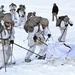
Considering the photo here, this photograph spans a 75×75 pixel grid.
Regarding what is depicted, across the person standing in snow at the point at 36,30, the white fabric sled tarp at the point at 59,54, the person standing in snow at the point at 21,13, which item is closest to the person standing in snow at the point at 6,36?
the person standing in snow at the point at 36,30

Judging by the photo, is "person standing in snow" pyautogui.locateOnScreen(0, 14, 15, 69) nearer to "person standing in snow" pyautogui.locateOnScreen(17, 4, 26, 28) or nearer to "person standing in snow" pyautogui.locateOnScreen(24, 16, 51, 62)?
"person standing in snow" pyautogui.locateOnScreen(24, 16, 51, 62)

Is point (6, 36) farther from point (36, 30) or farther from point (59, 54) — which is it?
point (59, 54)

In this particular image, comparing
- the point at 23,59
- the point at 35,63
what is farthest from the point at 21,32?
the point at 35,63

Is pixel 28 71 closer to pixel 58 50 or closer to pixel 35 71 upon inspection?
pixel 35 71

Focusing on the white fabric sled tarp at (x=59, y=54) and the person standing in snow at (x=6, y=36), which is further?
the person standing in snow at (x=6, y=36)

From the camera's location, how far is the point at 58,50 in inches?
440

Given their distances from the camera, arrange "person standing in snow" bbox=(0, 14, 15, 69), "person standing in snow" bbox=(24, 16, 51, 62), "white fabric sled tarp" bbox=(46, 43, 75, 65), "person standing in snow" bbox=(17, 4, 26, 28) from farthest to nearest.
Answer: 1. "person standing in snow" bbox=(17, 4, 26, 28)
2. "person standing in snow" bbox=(24, 16, 51, 62)
3. "person standing in snow" bbox=(0, 14, 15, 69)
4. "white fabric sled tarp" bbox=(46, 43, 75, 65)

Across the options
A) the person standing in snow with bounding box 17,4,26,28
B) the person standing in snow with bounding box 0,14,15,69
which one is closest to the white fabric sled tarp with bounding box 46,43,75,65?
the person standing in snow with bounding box 0,14,15,69


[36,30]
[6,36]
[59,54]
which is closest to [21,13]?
[36,30]

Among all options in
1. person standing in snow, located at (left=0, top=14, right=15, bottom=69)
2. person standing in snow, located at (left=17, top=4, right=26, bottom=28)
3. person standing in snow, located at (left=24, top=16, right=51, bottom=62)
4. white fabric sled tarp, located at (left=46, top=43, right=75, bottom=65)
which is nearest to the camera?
white fabric sled tarp, located at (left=46, top=43, right=75, bottom=65)

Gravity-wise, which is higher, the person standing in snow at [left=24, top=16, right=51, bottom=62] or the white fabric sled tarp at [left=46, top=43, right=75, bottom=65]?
the person standing in snow at [left=24, top=16, right=51, bottom=62]

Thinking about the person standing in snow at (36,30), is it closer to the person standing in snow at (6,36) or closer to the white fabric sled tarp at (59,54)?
the white fabric sled tarp at (59,54)

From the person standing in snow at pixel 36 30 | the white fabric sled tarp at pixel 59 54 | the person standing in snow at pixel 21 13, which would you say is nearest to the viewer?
the white fabric sled tarp at pixel 59 54

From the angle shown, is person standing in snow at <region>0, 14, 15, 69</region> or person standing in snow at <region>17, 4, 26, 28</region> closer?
person standing in snow at <region>0, 14, 15, 69</region>
